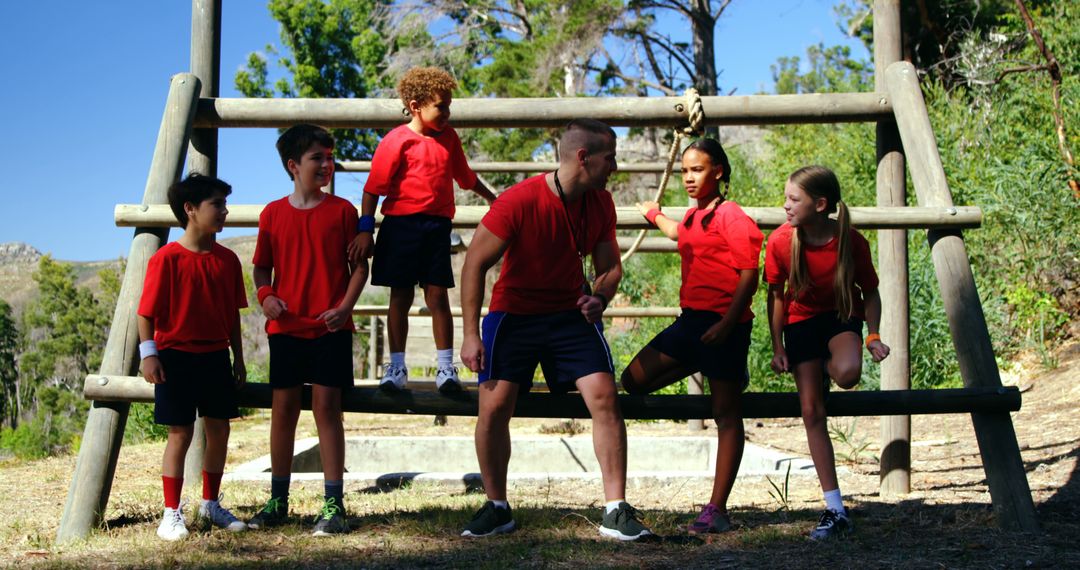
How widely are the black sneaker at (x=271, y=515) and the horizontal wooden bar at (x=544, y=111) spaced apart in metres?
1.58

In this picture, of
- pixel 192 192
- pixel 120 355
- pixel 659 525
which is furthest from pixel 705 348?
pixel 120 355

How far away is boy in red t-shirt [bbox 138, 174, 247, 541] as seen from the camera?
11.4ft

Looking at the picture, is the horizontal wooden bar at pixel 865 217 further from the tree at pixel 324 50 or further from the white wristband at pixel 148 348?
the tree at pixel 324 50

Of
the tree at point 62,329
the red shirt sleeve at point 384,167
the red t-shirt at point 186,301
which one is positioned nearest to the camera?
the red t-shirt at point 186,301

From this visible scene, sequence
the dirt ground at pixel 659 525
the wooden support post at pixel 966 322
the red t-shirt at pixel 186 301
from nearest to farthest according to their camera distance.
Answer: the dirt ground at pixel 659 525 < the red t-shirt at pixel 186 301 < the wooden support post at pixel 966 322

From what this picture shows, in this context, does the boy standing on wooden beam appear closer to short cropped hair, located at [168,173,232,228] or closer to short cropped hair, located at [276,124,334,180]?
short cropped hair, located at [276,124,334,180]

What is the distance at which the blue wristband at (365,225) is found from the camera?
3.63 meters

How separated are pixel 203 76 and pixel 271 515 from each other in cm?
207

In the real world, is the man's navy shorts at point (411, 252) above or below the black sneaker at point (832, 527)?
above

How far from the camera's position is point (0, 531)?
3781 mm

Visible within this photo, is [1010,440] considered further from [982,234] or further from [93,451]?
[982,234]

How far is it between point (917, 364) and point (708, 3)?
11.5 m

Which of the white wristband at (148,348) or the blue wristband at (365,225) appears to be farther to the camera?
the blue wristband at (365,225)

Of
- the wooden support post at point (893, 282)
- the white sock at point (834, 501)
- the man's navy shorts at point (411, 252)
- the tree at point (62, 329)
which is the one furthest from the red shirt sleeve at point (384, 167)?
the tree at point (62, 329)
